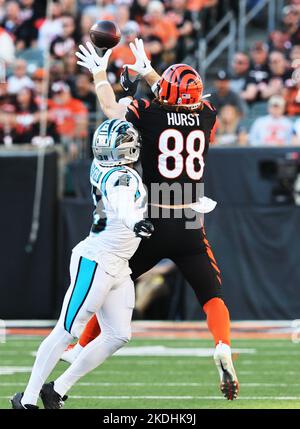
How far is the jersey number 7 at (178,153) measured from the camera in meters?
6.50

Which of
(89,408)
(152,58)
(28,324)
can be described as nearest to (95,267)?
(89,408)

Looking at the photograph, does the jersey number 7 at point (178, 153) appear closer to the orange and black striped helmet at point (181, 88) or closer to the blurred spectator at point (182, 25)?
the orange and black striped helmet at point (181, 88)

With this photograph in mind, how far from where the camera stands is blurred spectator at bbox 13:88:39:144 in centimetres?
1357

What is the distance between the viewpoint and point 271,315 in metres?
12.8

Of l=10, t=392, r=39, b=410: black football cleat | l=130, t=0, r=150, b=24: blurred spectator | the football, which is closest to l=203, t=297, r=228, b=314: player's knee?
l=10, t=392, r=39, b=410: black football cleat

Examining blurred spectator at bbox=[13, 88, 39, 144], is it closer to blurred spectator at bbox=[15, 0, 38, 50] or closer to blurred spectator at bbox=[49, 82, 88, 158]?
blurred spectator at bbox=[49, 82, 88, 158]

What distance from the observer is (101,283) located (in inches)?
235

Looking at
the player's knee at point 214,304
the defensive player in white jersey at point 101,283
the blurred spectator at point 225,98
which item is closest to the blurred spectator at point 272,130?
the blurred spectator at point 225,98

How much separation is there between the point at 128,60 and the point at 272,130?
7.33 feet

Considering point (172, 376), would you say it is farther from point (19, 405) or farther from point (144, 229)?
point (144, 229)

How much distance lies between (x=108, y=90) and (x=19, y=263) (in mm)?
6553

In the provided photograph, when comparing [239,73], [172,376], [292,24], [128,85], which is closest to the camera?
[128,85]

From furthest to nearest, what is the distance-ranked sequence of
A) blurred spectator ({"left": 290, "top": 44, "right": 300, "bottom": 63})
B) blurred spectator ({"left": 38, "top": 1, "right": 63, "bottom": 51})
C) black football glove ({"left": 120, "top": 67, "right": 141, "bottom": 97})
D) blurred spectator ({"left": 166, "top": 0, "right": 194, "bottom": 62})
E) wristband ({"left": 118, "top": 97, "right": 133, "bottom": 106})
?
blurred spectator ({"left": 38, "top": 1, "right": 63, "bottom": 51}) < blurred spectator ({"left": 166, "top": 0, "right": 194, "bottom": 62}) < blurred spectator ({"left": 290, "top": 44, "right": 300, "bottom": 63}) < black football glove ({"left": 120, "top": 67, "right": 141, "bottom": 97}) < wristband ({"left": 118, "top": 97, "right": 133, "bottom": 106})

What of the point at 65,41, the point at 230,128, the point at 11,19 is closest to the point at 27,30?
the point at 11,19
